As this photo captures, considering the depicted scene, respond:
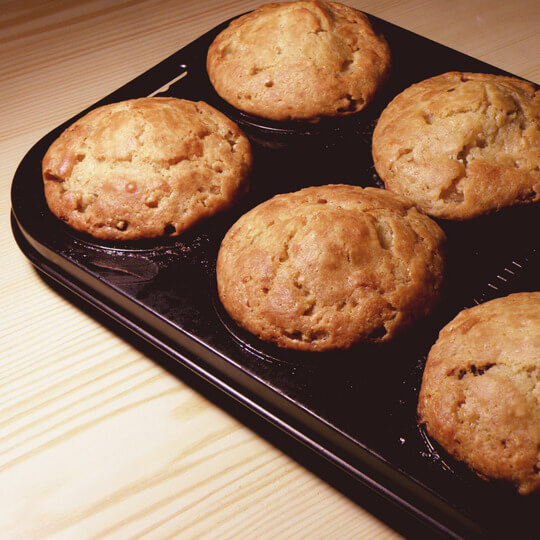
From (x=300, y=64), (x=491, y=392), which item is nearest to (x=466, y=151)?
(x=300, y=64)

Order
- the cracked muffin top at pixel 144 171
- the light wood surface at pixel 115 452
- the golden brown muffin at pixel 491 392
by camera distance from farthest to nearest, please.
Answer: the cracked muffin top at pixel 144 171 → the light wood surface at pixel 115 452 → the golden brown muffin at pixel 491 392

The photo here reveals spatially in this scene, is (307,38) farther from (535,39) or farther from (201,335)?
(535,39)

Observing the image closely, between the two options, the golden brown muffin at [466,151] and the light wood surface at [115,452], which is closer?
the light wood surface at [115,452]

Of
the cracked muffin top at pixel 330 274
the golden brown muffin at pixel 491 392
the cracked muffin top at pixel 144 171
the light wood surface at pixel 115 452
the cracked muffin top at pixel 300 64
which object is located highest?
the cracked muffin top at pixel 300 64

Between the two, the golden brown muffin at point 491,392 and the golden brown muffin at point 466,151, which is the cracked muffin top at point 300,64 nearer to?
the golden brown muffin at point 466,151

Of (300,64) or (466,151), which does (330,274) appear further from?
(300,64)

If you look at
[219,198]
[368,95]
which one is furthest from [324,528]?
[368,95]

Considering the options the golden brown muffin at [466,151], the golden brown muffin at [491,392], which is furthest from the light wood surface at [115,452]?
the golden brown muffin at [466,151]

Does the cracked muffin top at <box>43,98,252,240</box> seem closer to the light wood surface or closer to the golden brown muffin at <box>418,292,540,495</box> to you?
the light wood surface
